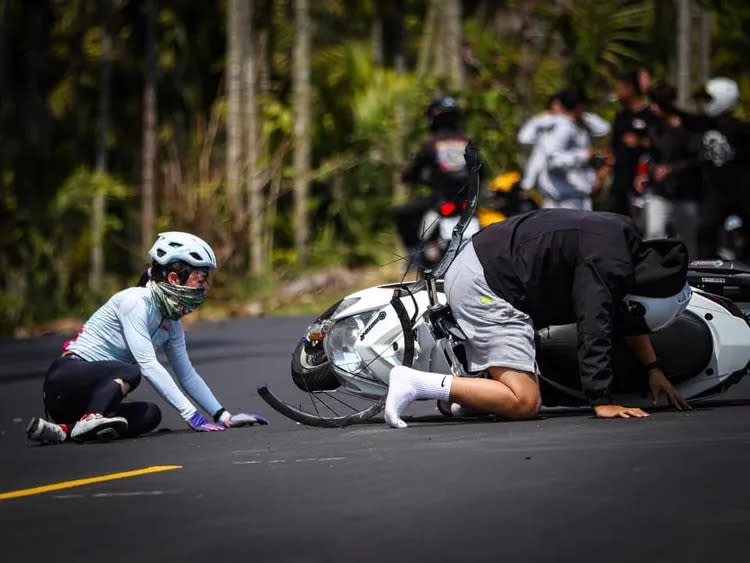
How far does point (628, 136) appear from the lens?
18.9 meters

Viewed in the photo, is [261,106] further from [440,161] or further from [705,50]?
[440,161]

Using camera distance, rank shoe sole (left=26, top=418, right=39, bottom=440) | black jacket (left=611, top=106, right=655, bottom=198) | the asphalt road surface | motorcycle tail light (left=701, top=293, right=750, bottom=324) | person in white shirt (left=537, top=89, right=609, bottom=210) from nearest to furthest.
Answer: the asphalt road surface, shoe sole (left=26, top=418, right=39, bottom=440), motorcycle tail light (left=701, top=293, right=750, bottom=324), black jacket (left=611, top=106, right=655, bottom=198), person in white shirt (left=537, top=89, right=609, bottom=210)

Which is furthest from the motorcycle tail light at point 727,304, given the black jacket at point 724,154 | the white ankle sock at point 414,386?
the black jacket at point 724,154

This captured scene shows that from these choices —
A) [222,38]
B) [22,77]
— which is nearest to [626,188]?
[222,38]

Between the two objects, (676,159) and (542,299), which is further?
(676,159)

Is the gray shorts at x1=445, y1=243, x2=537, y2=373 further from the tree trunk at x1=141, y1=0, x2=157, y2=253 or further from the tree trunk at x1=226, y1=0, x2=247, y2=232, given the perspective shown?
the tree trunk at x1=141, y1=0, x2=157, y2=253

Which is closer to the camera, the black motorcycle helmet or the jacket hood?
the jacket hood

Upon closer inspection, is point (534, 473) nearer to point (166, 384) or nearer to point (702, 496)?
point (702, 496)

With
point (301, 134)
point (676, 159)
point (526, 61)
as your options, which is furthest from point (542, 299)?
point (301, 134)

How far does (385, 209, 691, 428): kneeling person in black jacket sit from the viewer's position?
9.45 metres

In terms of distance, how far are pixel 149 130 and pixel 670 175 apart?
18815 mm

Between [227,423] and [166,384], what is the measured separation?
0.53 metres

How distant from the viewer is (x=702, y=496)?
6.96 metres

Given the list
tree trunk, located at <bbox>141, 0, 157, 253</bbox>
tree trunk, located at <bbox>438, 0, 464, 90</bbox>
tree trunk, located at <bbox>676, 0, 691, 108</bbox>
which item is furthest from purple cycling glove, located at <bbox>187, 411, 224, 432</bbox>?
tree trunk, located at <bbox>141, 0, 157, 253</bbox>
